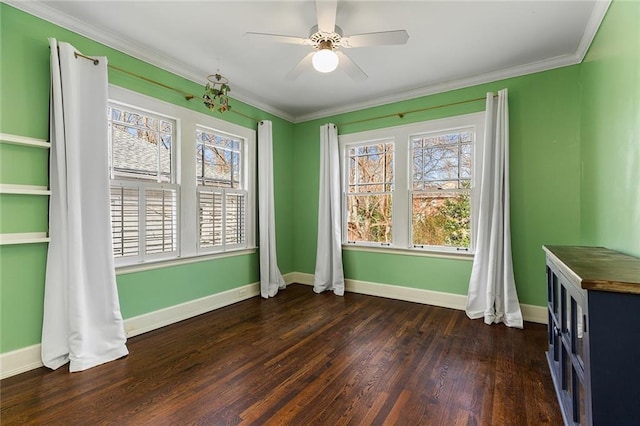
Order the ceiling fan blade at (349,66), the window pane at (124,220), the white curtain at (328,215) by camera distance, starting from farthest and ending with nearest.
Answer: the white curtain at (328,215)
the window pane at (124,220)
the ceiling fan blade at (349,66)

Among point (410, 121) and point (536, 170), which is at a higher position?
point (410, 121)

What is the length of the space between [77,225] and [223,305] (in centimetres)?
187

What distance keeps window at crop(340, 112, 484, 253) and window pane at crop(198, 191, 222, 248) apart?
6.03 feet

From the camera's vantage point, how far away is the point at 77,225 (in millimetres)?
2279

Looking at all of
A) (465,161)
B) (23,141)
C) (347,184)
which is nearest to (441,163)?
(465,161)

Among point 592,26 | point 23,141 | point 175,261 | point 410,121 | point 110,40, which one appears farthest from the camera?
point 410,121

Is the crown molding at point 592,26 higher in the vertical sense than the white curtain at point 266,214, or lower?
higher

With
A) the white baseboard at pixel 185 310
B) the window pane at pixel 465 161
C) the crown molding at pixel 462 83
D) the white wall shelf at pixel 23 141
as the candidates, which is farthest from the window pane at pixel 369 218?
the white wall shelf at pixel 23 141

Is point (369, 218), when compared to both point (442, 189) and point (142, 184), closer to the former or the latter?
point (442, 189)

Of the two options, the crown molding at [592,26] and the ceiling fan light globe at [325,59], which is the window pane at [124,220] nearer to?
the ceiling fan light globe at [325,59]

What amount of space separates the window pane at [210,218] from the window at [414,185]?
6.03 feet

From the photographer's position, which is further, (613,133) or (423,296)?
(423,296)

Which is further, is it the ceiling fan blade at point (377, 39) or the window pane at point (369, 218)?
the window pane at point (369, 218)

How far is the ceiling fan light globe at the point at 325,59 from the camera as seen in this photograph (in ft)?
7.29
